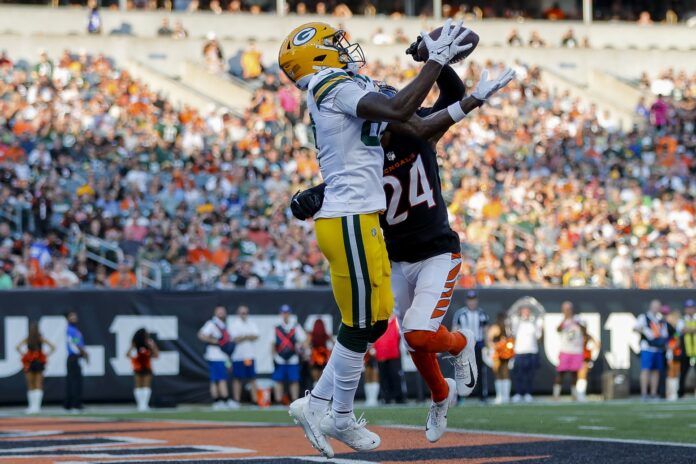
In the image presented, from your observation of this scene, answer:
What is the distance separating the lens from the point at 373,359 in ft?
62.2

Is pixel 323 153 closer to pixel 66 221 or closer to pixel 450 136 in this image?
pixel 66 221

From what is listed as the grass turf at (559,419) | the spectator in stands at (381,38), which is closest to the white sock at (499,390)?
the grass turf at (559,419)

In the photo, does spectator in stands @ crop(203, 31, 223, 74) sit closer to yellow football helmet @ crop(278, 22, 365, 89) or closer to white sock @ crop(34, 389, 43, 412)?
white sock @ crop(34, 389, 43, 412)

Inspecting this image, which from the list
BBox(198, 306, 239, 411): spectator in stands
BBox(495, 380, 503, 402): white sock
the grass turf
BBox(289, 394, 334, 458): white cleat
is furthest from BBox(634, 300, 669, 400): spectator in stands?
BBox(289, 394, 334, 458): white cleat

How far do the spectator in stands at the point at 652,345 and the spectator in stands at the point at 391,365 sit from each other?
13.2 ft

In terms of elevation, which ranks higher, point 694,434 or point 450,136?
point 450,136

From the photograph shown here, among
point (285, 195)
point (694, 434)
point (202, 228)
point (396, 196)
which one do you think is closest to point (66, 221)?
point (202, 228)

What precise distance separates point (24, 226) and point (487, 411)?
880 cm

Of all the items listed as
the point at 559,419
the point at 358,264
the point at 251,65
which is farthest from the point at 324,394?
the point at 251,65

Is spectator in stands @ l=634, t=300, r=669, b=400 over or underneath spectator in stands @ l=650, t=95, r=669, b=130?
underneath

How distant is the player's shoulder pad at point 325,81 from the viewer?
252 inches

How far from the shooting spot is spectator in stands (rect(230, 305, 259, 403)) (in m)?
18.6

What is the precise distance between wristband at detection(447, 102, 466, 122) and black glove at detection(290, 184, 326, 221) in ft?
2.57

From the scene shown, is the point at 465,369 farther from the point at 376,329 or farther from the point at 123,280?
the point at 123,280
